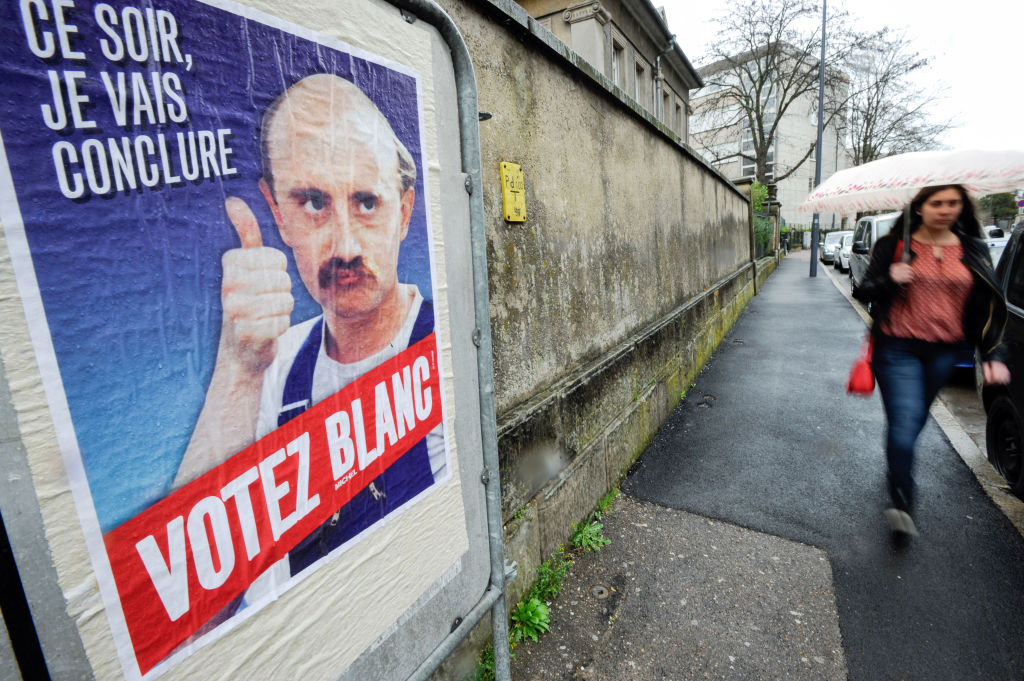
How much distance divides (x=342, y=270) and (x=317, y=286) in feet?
0.25

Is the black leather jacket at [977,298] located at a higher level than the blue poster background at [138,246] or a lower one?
lower

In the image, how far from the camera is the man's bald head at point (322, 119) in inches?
40.2

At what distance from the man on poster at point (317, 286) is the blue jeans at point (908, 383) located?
2.70 m

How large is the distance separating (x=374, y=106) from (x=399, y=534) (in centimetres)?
107

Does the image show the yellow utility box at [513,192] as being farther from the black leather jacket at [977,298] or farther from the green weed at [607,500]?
the black leather jacket at [977,298]

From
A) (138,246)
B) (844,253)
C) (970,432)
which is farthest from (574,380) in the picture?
(844,253)

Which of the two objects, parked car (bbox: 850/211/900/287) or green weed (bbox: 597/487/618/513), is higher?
parked car (bbox: 850/211/900/287)

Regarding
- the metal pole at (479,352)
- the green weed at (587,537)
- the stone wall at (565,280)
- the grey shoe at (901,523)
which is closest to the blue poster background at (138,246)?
the metal pole at (479,352)

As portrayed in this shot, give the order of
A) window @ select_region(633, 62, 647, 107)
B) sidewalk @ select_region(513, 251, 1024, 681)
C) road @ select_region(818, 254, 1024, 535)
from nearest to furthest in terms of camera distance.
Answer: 1. sidewalk @ select_region(513, 251, 1024, 681)
2. road @ select_region(818, 254, 1024, 535)
3. window @ select_region(633, 62, 647, 107)

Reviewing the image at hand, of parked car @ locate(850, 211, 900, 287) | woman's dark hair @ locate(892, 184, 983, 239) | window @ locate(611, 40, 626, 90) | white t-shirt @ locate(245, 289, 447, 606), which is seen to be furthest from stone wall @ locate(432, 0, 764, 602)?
window @ locate(611, 40, 626, 90)

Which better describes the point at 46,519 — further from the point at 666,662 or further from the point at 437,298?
the point at 666,662

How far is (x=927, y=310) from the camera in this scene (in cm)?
267

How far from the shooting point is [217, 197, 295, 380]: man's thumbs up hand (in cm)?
96

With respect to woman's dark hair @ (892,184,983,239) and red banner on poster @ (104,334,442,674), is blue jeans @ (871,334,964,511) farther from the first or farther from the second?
red banner on poster @ (104,334,442,674)
